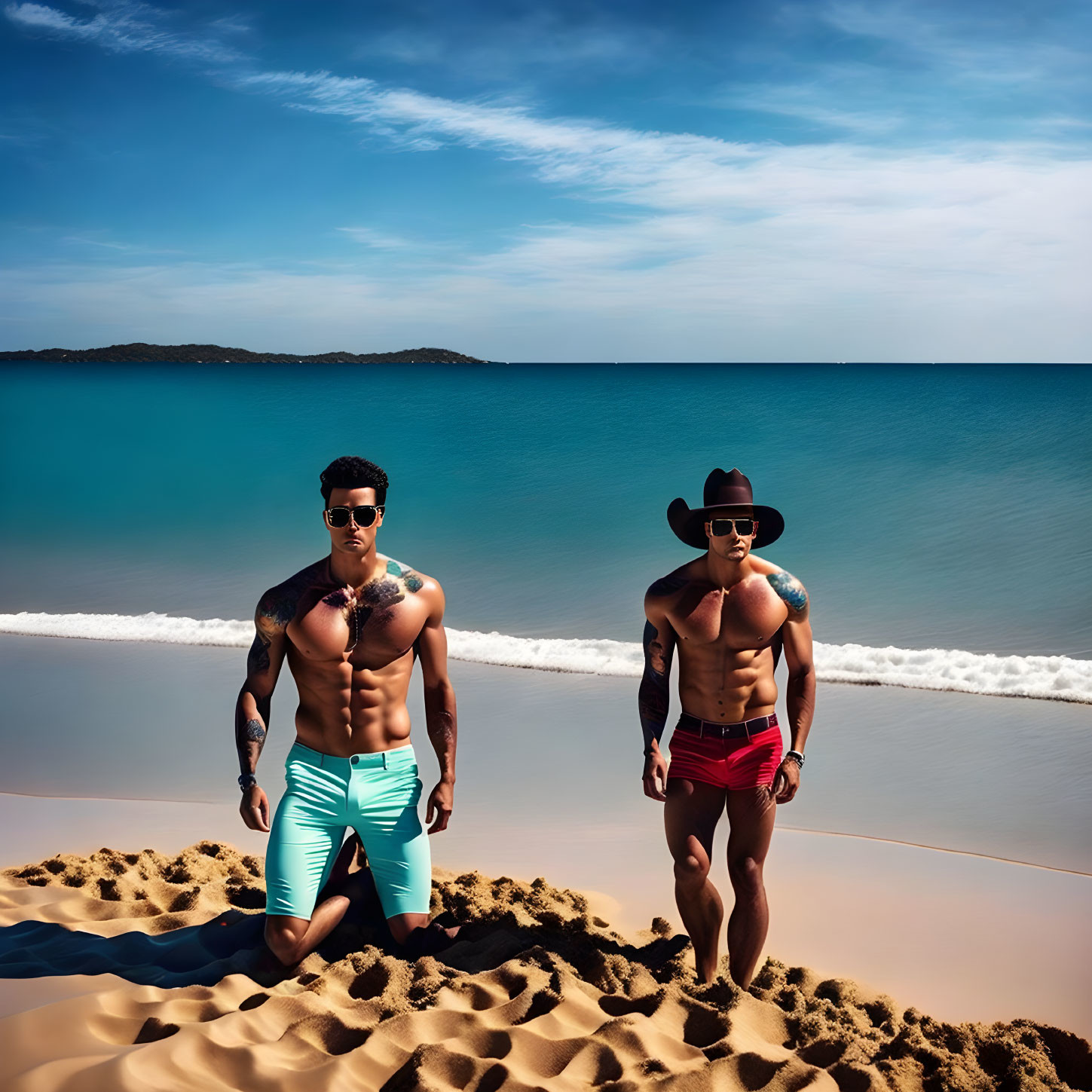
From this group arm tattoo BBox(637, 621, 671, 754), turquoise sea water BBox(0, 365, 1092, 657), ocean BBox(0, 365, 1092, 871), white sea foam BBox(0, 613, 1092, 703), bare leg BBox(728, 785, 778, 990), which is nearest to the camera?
bare leg BBox(728, 785, 778, 990)

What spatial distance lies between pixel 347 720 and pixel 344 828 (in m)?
0.44

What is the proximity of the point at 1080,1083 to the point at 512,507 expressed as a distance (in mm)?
20196

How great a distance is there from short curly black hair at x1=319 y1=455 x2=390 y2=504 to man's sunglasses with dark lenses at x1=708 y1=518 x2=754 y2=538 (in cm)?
128

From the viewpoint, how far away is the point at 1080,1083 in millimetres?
3557

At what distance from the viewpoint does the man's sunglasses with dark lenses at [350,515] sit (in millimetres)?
4195

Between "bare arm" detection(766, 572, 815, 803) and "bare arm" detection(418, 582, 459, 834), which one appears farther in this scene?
"bare arm" detection(418, 582, 459, 834)

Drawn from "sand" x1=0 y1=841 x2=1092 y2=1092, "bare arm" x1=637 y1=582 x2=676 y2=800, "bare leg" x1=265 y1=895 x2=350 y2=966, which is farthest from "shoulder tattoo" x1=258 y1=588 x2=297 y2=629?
"bare arm" x1=637 y1=582 x2=676 y2=800

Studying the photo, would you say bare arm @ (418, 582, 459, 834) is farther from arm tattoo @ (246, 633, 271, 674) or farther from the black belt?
the black belt

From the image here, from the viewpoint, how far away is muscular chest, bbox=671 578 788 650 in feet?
13.5

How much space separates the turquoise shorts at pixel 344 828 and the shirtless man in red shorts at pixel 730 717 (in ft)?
3.34

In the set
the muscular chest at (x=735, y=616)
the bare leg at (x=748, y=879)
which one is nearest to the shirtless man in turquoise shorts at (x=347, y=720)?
the muscular chest at (x=735, y=616)

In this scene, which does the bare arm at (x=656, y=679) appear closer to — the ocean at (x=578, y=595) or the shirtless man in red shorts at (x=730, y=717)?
the shirtless man in red shorts at (x=730, y=717)

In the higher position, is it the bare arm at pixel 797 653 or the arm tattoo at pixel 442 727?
the bare arm at pixel 797 653

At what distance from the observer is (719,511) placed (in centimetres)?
409
